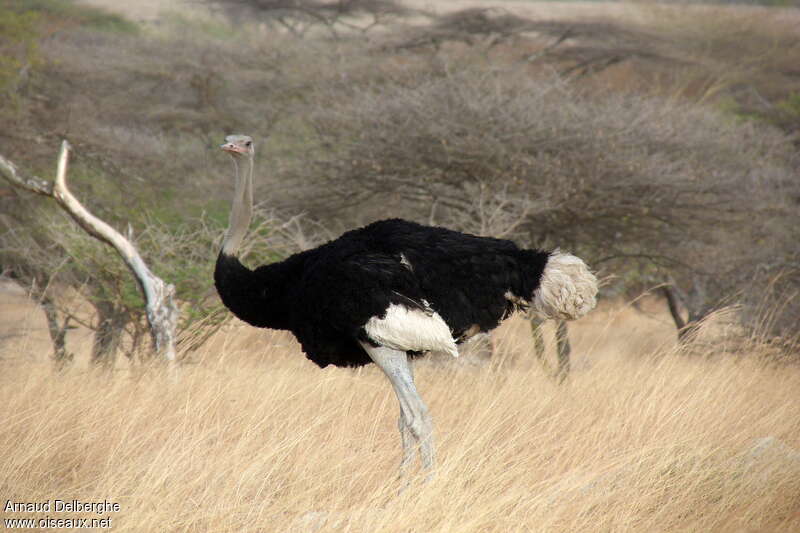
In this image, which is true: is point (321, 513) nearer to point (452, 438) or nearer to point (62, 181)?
point (452, 438)

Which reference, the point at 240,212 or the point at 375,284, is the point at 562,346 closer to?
the point at 240,212

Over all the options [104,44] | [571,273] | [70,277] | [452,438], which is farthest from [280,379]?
[104,44]

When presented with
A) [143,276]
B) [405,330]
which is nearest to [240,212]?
[405,330]

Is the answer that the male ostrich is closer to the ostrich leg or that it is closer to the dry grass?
the ostrich leg

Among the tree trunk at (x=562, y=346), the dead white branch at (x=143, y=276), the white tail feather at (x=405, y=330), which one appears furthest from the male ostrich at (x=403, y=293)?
the tree trunk at (x=562, y=346)

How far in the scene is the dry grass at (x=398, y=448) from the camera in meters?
3.73

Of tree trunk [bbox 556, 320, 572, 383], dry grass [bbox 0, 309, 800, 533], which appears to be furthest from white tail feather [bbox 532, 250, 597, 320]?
tree trunk [bbox 556, 320, 572, 383]

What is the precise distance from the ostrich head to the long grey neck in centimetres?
4

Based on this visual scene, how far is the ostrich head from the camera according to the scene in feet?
15.5

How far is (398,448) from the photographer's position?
4.88 metres

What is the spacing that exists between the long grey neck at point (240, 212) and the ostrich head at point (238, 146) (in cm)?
4

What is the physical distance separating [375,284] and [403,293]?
0.13 metres

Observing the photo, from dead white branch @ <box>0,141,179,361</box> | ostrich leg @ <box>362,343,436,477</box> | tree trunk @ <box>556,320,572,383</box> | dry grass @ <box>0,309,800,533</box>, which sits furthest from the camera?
tree trunk @ <box>556,320,572,383</box>

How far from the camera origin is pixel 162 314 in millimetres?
6152
